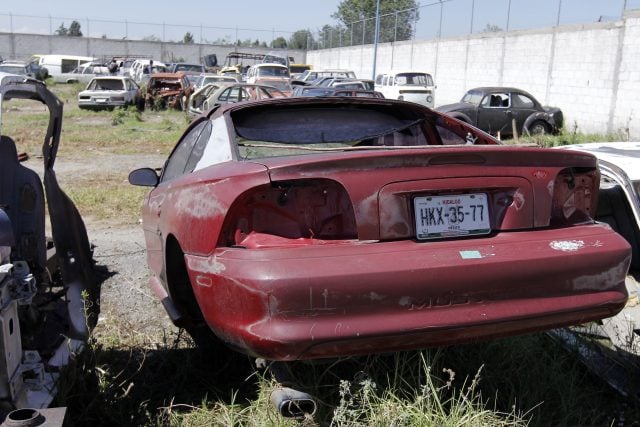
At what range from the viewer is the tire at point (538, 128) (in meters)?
19.1

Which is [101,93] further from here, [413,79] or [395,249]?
[395,249]

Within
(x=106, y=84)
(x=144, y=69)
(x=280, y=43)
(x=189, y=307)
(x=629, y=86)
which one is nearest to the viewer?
(x=189, y=307)

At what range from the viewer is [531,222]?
3.02 m

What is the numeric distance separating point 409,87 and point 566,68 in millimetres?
5514

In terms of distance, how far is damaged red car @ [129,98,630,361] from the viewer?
259 centimetres

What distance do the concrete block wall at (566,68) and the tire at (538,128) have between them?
117 centimetres

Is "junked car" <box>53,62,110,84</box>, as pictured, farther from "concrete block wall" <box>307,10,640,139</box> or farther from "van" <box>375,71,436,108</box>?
"van" <box>375,71,436,108</box>

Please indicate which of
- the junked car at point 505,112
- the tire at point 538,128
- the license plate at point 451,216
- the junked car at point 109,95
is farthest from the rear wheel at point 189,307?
the junked car at point 109,95

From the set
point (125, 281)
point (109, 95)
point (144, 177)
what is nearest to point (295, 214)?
point (144, 177)

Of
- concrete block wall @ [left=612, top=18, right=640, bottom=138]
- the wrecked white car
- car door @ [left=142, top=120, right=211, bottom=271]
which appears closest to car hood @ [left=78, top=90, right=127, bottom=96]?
concrete block wall @ [left=612, top=18, right=640, bottom=138]

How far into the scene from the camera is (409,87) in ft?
79.8

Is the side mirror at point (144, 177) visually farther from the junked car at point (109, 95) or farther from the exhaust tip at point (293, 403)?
the junked car at point (109, 95)

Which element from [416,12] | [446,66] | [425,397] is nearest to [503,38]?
[446,66]

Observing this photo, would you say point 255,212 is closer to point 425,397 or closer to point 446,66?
point 425,397
